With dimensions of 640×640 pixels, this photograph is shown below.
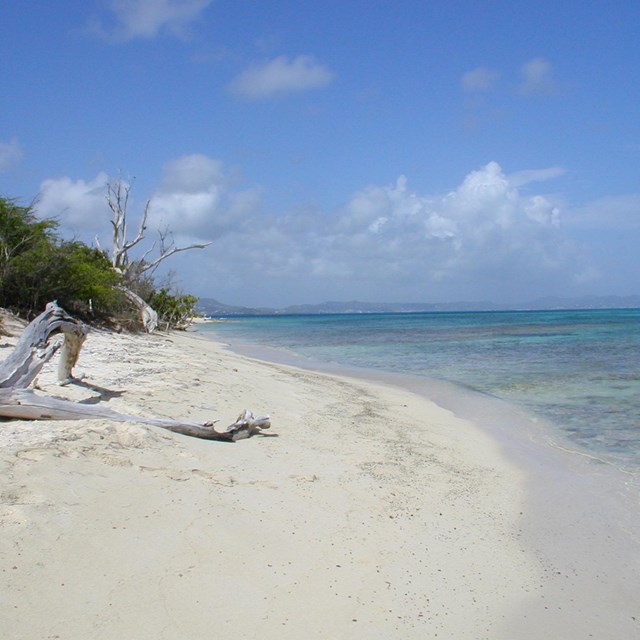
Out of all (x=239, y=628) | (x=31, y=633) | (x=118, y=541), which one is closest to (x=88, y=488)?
(x=118, y=541)

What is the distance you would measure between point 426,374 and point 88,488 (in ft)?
40.6

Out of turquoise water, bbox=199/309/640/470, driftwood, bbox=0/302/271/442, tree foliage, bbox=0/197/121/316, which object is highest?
tree foliage, bbox=0/197/121/316

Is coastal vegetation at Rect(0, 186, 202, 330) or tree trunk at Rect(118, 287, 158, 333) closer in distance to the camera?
coastal vegetation at Rect(0, 186, 202, 330)

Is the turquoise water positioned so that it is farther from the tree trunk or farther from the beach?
the tree trunk

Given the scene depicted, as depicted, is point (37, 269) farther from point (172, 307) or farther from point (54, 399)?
point (172, 307)

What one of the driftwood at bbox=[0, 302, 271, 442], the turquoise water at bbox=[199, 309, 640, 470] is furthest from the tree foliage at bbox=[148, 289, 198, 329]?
the driftwood at bbox=[0, 302, 271, 442]

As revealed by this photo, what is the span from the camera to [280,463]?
5.57 metres

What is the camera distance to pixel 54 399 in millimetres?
5379

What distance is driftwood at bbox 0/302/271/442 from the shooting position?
5207 millimetres

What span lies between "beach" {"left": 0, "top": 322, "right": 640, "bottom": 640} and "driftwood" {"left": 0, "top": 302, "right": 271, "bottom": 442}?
0.68 ft

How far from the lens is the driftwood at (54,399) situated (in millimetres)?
5207

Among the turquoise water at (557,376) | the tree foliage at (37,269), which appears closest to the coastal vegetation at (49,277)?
the tree foliage at (37,269)

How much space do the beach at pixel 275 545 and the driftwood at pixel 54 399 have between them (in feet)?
0.68

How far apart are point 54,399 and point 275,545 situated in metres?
2.78
